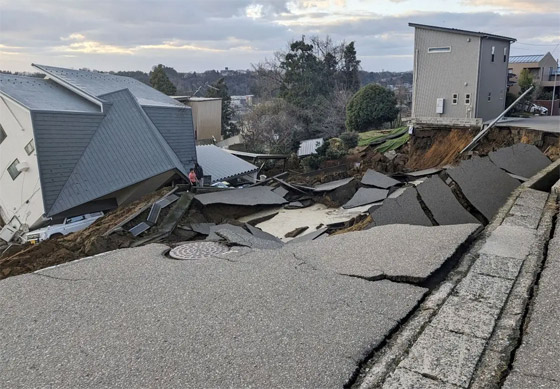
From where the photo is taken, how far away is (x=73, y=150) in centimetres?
1644

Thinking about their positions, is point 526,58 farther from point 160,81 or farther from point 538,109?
point 160,81

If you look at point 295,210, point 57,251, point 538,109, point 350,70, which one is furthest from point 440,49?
point 350,70

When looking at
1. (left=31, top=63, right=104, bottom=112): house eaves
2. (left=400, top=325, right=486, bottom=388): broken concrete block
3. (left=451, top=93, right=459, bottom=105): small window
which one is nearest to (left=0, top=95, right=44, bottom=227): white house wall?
(left=31, top=63, right=104, bottom=112): house eaves

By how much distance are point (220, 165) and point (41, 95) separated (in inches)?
348

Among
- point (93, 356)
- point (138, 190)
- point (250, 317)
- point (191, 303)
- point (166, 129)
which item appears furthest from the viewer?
point (166, 129)

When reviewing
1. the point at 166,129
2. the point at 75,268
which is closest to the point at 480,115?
the point at 166,129

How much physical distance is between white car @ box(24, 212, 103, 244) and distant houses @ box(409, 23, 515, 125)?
17.9m

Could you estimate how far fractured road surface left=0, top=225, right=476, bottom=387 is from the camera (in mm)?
3438

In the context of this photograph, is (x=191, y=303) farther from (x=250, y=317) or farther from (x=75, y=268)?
(x=75, y=268)

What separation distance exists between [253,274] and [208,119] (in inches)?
1507

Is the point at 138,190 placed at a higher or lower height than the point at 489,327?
lower

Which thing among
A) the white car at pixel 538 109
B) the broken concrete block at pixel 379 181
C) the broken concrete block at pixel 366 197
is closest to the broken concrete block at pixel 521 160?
the broken concrete block at pixel 366 197

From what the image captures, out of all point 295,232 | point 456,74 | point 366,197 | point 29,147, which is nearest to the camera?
point 295,232

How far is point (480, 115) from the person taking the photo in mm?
23844
